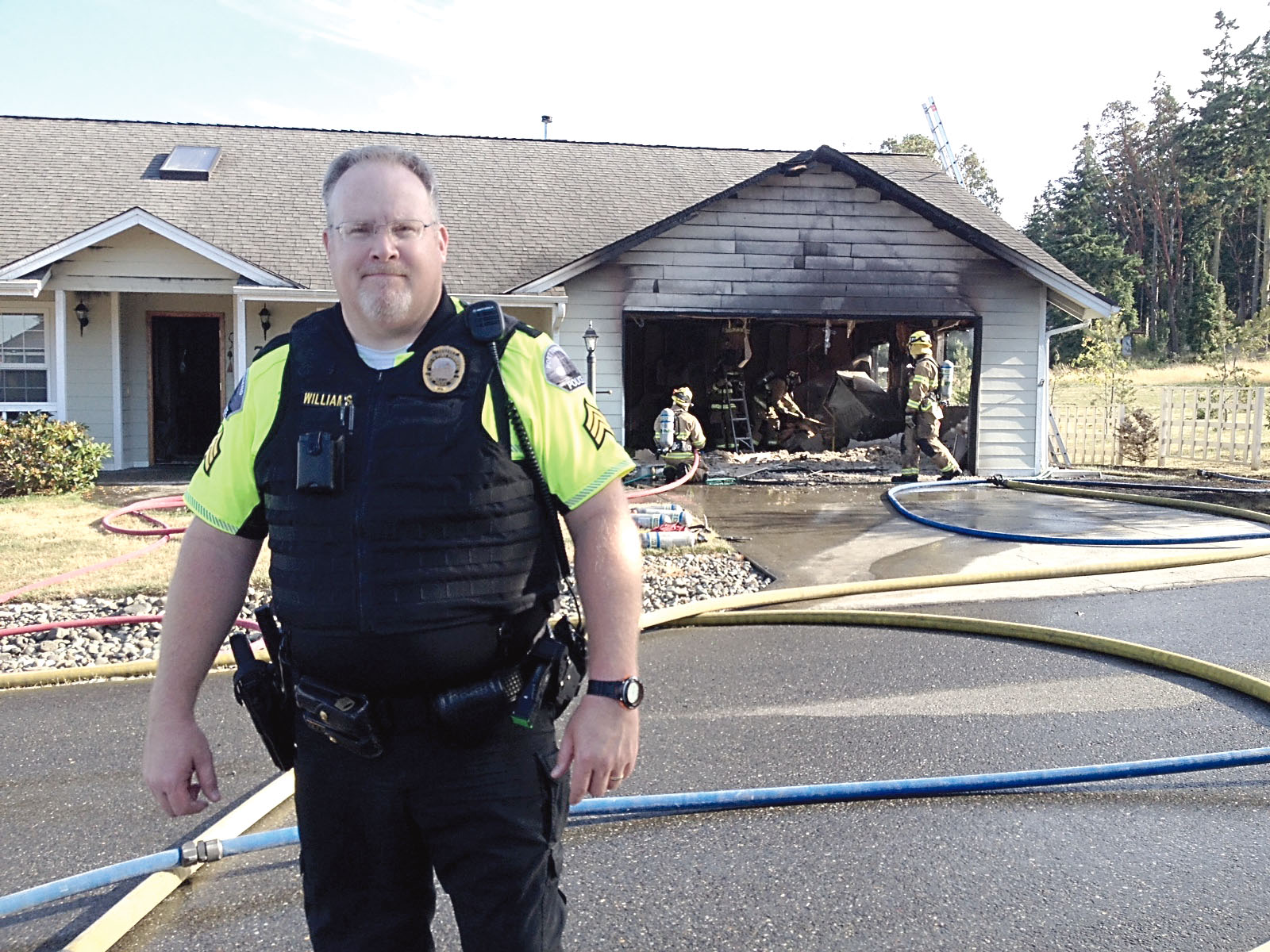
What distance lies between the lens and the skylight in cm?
1572

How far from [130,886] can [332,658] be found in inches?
69.2

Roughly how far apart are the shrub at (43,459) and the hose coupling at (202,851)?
9.76 meters

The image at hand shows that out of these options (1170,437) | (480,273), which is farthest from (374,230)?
(1170,437)

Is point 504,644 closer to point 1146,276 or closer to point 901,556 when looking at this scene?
point 901,556

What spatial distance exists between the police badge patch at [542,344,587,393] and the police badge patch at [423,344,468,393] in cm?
15

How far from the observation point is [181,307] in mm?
14602

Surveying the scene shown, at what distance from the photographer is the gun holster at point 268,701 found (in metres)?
1.97

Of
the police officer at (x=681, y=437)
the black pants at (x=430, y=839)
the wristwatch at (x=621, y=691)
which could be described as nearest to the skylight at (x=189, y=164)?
the police officer at (x=681, y=437)

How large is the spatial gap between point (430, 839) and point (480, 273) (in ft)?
43.0

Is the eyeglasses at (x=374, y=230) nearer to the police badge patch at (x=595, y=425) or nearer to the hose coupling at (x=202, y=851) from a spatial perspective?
the police badge patch at (x=595, y=425)

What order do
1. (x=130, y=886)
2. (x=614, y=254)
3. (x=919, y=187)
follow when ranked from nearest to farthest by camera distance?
1. (x=130, y=886)
2. (x=614, y=254)
3. (x=919, y=187)

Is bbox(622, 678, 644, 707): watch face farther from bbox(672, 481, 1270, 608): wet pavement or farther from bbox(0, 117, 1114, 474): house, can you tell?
bbox(0, 117, 1114, 474): house

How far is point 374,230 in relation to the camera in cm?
188

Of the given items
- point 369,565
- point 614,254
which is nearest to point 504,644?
point 369,565
